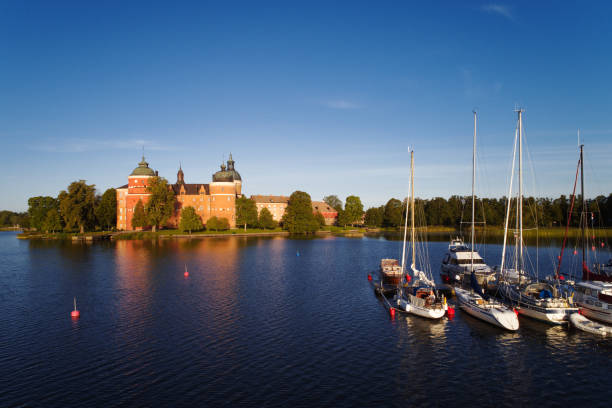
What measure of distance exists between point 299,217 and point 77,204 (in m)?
69.5

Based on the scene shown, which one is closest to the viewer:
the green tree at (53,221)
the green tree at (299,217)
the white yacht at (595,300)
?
the white yacht at (595,300)

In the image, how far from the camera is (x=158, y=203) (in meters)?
120

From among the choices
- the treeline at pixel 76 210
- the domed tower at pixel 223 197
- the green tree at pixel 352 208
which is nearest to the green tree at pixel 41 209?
the treeline at pixel 76 210

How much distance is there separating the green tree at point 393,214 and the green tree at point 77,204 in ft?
360

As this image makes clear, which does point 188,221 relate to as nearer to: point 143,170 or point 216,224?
point 216,224

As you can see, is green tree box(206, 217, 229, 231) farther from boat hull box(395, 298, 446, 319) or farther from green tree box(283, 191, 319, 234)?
boat hull box(395, 298, 446, 319)

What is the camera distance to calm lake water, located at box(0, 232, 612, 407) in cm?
1970

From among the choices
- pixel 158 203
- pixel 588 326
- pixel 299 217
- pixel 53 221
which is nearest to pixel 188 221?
pixel 158 203

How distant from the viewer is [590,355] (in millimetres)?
24281

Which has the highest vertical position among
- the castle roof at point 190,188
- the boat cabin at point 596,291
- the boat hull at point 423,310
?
the castle roof at point 190,188

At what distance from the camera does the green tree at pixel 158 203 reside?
119812 mm

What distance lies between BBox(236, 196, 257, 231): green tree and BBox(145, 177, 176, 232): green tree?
26.6 meters

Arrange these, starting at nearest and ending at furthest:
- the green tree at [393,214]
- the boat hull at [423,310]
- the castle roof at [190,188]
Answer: the boat hull at [423,310], the castle roof at [190,188], the green tree at [393,214]

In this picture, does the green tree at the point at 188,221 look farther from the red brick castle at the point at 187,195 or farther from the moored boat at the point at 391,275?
the moored boat at the point at 391,275
